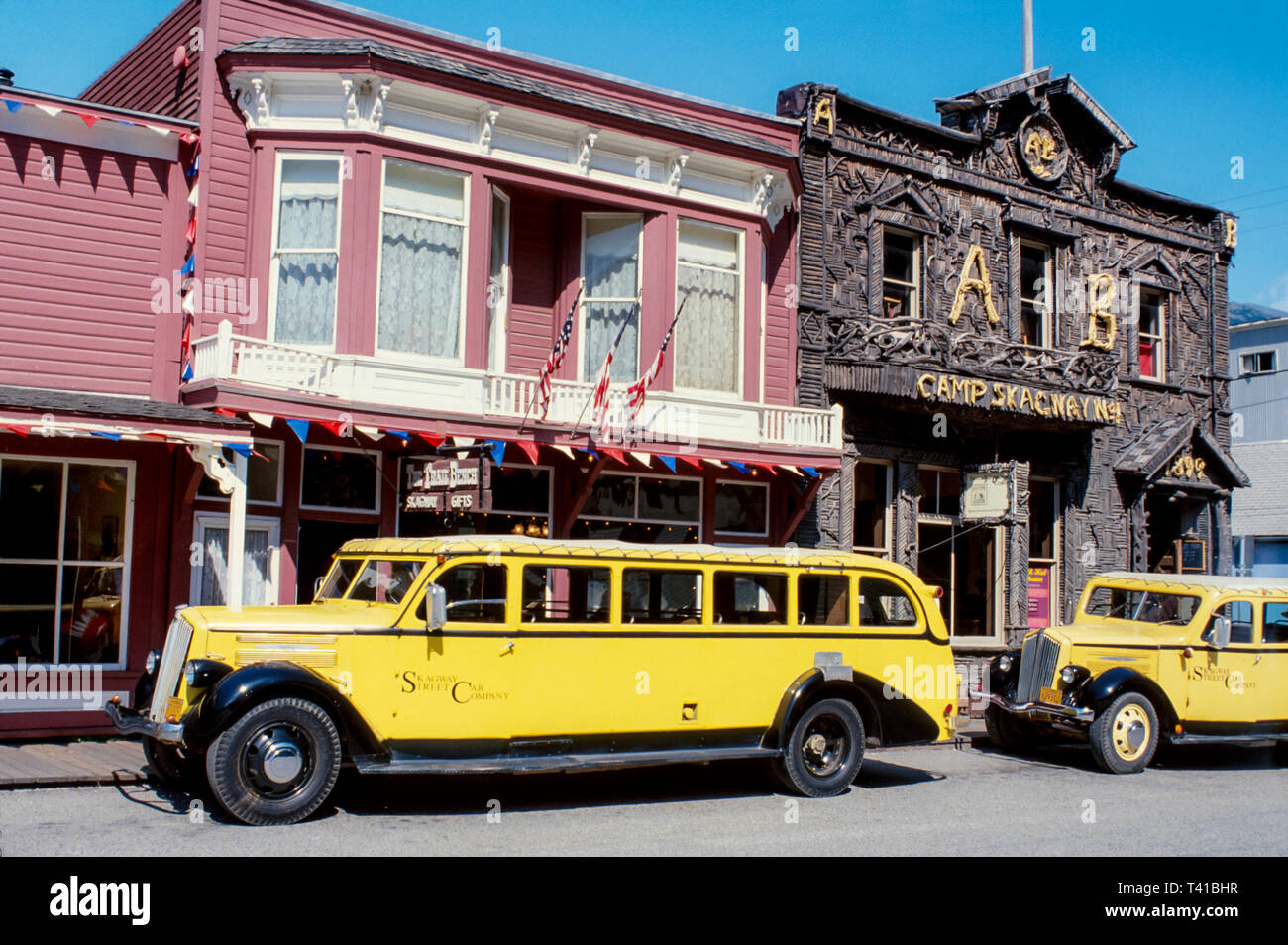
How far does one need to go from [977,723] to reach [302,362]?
10305 mm

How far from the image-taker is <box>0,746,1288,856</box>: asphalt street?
8.80 m

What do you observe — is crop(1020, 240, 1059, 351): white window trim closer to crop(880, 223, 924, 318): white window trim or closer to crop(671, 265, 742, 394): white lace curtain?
crop(880, 223, 924, 318): white window trim

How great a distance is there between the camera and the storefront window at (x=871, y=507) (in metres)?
20.0

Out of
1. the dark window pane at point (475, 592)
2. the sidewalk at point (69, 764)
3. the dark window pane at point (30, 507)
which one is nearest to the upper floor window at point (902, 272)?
the dark window pane at point (475, 592)

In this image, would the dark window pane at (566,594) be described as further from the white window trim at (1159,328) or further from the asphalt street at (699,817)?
the white window trim at (1159,328)

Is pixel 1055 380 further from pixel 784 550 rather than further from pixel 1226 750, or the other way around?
pixel 784 550

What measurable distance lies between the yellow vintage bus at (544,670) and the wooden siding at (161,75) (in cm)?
695

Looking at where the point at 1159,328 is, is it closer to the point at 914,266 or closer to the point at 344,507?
the point at 914,266

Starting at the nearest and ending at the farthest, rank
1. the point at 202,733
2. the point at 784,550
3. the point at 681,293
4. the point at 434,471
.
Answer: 1. the point at 202,733
2. the point at 784,550
3. the point at 434,471
4. the point at 681,293

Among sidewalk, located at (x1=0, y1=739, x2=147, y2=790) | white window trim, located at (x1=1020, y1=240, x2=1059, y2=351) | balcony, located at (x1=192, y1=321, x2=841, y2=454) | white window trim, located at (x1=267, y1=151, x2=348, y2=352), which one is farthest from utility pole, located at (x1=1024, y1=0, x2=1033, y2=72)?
sidewalk, located at (x1=0, y1=739, x2=147, y2=790)

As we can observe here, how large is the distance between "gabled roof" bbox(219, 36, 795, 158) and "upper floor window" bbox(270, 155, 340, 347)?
1.21 metres

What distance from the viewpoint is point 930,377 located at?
62.1 ft

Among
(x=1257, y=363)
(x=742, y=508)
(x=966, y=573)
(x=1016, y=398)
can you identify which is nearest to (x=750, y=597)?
(x=742, y=508)

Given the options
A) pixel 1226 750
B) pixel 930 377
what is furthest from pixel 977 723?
pixel 930 377
